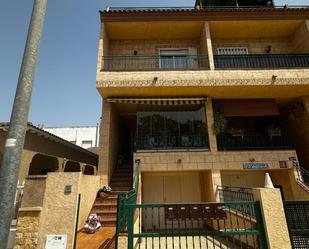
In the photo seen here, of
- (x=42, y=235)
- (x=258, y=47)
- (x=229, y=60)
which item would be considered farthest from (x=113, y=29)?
(x=42, y=235)

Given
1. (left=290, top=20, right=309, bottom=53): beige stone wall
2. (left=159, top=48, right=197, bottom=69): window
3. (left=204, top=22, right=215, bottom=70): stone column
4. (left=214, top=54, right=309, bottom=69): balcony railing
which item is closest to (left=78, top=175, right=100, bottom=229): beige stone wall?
(left=159, top=48, right=197, bottom=69): window

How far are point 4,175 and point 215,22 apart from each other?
13.4 meters

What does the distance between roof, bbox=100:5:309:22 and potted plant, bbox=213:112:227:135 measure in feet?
20.3

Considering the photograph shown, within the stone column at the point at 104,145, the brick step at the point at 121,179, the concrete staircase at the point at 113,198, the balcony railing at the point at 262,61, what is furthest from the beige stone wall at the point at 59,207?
the balcony railing at the point at 262,61

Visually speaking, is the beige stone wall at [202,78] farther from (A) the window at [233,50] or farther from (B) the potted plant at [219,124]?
(A) the window at [233,50]

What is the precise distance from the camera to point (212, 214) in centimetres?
474

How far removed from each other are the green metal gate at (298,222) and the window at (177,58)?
10.2 meters

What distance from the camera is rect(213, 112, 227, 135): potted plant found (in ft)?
36.8

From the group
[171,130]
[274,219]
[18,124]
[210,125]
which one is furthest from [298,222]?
[171,130]

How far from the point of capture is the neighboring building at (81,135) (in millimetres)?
35875

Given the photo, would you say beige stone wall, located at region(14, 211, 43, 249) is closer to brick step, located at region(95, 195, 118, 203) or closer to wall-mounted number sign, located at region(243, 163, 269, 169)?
brick step, located at region(95, 195, 118, 203)

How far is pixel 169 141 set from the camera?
11.5m

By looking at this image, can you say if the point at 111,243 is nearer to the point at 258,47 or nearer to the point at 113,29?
the point at 113,29

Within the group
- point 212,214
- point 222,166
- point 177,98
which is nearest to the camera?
point 212,214
